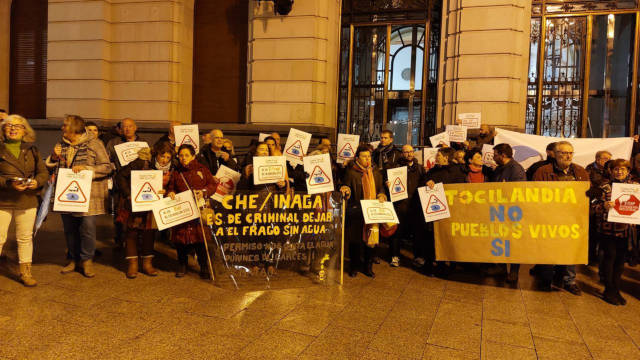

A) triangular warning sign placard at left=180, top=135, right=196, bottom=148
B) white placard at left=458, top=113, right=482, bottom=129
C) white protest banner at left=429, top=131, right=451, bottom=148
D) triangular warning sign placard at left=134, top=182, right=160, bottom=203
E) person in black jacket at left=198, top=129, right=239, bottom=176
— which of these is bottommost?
triangular warning sign placard at left=134, top=182, right=160, bottom=203

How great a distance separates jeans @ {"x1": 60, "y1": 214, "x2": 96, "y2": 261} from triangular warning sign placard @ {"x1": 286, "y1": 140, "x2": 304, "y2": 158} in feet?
11.4

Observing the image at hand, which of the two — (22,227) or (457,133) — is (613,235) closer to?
(457,133)

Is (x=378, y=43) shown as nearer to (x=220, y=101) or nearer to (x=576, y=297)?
(x=220, y=101)

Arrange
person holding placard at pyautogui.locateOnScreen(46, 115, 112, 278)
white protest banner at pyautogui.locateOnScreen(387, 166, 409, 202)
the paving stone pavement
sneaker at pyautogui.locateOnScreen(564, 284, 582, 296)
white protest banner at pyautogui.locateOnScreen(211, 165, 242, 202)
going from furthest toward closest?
1. white protest banner at pyautogui.locateOnScreen(211, 165, 242, 202)
2. white protest banner at pyautogui.locateOnScreen(387, 166, 409, 202)
3. sneaker at pyautogui.locateOnScreen(564, 284, 582, 296)
4. person holding placard at pyautogui.locateOnScreen(46, 115, 112, 278)
5. the paving stone pavement

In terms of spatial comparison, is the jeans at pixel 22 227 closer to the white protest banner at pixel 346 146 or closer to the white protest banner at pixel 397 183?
the white protest banner at pixel 397 183

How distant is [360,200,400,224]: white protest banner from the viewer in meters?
6.10

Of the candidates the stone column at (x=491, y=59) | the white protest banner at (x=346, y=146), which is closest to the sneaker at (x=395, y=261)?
the white protest banner at (x=346, y=146)

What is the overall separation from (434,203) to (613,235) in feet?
7.11

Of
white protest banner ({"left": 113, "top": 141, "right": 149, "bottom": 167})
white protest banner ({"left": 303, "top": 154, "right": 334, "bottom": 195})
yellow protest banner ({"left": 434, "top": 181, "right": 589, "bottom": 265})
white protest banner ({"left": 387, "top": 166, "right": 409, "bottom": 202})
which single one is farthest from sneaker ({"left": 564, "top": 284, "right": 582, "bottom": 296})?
white protest banner ({"left": 113, "top": 141, "right": 149, "bottom": 167})

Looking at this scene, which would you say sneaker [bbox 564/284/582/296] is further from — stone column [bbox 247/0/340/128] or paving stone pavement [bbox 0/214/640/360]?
stone column [bbox 247/0/340/128]

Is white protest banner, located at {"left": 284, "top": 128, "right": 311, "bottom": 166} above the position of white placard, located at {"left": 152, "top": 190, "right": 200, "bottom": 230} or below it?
above

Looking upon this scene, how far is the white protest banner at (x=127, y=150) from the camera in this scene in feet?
22.9

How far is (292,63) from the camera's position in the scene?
38.1 ft

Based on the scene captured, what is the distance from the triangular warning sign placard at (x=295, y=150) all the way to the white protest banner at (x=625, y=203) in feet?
15.8
